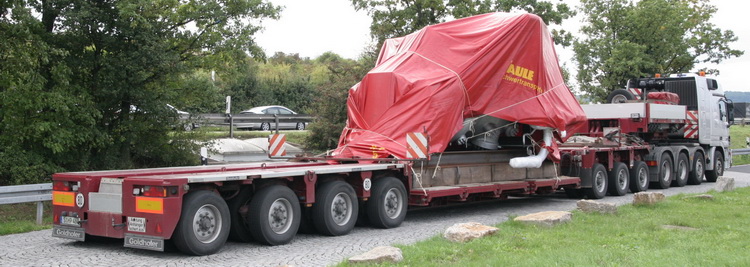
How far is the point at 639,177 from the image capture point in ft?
63.5

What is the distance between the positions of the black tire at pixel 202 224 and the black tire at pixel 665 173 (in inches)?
Result: 578

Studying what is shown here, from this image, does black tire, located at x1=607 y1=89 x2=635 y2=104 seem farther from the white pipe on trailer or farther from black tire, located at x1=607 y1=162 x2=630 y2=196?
the white pipe on trailer

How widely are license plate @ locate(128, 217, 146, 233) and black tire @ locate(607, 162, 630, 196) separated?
41.9 feet

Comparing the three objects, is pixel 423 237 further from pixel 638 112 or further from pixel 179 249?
pixel 638 112

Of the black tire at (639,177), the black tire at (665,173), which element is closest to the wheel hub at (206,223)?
the black tire at (639,177)

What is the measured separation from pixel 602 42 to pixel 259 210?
102 feet

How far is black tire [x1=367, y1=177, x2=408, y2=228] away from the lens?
11.4 meters

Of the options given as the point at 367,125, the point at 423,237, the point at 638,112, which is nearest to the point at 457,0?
the point at 638,112

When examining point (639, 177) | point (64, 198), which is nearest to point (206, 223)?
point (64, 198)

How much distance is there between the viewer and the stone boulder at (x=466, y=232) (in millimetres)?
9246

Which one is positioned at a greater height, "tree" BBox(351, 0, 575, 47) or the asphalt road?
"tree" BBox(351, 0, 575, 47)

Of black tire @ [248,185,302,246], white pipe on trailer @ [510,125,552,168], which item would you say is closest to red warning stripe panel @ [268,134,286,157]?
black tire @ [248,185,302,246]

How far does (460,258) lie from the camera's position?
8125 millimetres

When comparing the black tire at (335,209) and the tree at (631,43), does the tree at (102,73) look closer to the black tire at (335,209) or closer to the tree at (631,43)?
the black tire at (335,209)
